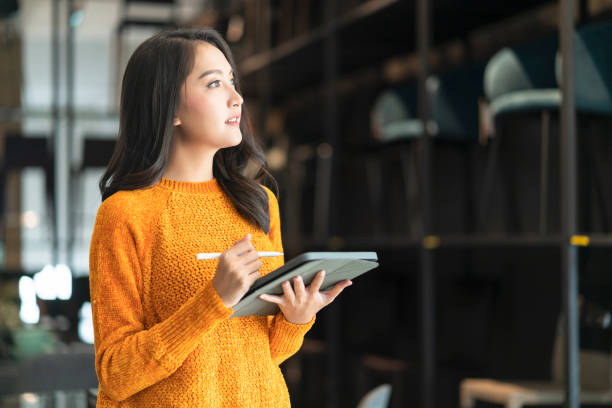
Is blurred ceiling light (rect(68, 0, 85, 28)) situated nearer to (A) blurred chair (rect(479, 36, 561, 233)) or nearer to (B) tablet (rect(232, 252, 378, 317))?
(A) blurred chair (rect(479, 36, 561, 233))

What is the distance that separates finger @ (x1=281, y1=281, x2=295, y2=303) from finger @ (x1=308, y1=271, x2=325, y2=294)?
3cm

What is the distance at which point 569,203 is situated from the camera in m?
2.63

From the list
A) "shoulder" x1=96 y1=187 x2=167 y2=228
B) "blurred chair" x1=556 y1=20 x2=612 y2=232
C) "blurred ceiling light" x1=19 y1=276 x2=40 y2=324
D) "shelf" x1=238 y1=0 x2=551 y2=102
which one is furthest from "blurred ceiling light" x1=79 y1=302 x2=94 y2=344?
"shoulder" x1=96 y1=187 x2=167 y2=228

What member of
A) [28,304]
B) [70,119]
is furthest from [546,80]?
[70,119]

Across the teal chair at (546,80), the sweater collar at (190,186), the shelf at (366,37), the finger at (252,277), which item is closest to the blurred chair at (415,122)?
the shelf at (366,37)

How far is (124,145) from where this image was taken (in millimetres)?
1312

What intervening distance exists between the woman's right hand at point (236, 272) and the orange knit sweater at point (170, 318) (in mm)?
18

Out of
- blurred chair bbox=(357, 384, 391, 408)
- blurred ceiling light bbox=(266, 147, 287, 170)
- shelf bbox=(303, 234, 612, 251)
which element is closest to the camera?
blurred chair bbox=(357, 384, 391, 408)

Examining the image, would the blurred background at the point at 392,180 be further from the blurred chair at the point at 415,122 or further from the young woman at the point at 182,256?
the young woman at the point at 182,256

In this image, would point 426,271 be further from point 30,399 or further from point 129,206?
point 129,206

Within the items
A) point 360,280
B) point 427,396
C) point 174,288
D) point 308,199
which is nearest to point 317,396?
point 360,280

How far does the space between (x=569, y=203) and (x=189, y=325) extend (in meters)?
1.81

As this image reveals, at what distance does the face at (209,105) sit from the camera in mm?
1295

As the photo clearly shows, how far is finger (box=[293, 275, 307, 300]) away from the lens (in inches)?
46.2
